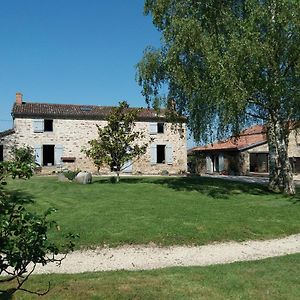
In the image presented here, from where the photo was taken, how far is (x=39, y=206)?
1391cm

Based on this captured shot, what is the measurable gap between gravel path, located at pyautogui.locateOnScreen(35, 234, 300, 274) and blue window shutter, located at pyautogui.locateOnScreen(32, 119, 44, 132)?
25894 millimetres

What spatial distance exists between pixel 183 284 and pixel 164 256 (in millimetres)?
2800

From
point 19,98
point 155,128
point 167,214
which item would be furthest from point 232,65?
point 19,98

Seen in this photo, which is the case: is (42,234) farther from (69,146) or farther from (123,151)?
(69,146)

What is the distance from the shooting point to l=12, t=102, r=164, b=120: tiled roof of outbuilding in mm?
33562

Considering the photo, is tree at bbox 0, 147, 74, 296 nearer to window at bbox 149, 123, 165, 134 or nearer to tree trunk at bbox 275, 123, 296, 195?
tree trunk at bbox 275, 123, 296, 195

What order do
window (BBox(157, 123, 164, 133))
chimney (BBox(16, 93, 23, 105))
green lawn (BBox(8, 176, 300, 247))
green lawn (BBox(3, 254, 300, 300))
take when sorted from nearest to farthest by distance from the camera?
1. green lawn (BBox(3, 254, 300, 300))
2. green lawn (BBox(8, 176, 300, 247))
3. chimney (BBox(16, 93, 23, 105))
4. window (BBox(157, 123, 164, 133))

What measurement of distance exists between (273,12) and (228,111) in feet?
15.0

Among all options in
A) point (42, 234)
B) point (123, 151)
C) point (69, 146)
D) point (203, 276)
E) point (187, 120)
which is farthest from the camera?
point (69, 146)

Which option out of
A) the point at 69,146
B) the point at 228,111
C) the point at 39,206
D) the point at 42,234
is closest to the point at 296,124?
the point at 228,111

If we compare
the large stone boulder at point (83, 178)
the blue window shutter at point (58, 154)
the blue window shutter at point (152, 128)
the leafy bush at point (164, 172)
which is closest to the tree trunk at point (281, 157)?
the large stone boulder at point (83, 178)

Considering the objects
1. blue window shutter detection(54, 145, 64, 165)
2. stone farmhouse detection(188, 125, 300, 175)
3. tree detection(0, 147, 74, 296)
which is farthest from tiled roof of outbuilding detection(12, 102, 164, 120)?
tree detection(0, 147, 74, 296)

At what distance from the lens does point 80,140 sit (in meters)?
34.9

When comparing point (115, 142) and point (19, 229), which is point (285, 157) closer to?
point (115, 142)
